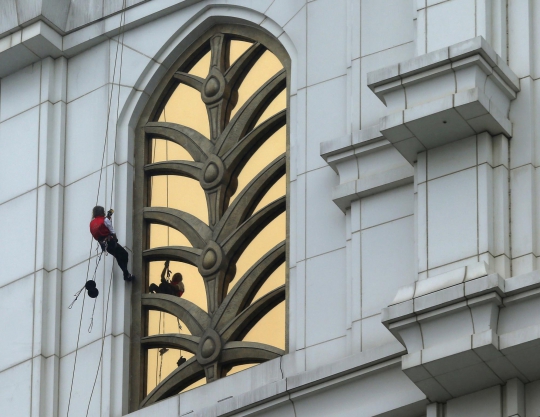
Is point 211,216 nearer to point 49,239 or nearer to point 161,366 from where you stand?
point 161,366

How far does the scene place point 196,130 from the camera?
84.2ft

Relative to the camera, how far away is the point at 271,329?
77.7 ft

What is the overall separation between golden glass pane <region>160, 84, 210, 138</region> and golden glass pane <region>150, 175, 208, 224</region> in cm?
71

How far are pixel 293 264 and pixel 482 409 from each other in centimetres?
394

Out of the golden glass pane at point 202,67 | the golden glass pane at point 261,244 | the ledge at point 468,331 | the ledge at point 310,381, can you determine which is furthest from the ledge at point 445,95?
the golden glass pane at point 202,67

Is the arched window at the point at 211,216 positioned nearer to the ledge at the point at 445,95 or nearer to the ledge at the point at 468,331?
the ledge at the point at 445,95

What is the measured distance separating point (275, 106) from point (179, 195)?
1734mm

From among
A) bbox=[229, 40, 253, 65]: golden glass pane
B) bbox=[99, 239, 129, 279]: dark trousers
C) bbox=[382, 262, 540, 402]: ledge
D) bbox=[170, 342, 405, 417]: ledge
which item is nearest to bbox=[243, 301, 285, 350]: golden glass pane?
bbox=[170, 342, 405, 417]: ledge

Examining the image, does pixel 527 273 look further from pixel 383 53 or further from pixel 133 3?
pixel 133 3

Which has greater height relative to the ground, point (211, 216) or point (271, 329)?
point (211, 216)

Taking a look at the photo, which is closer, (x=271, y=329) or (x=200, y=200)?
(x=271, y=329)

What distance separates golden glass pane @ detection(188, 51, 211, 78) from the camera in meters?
26.0

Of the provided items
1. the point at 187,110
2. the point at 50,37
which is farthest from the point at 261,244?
the point at 50,37

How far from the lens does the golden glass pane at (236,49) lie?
2575 cm
